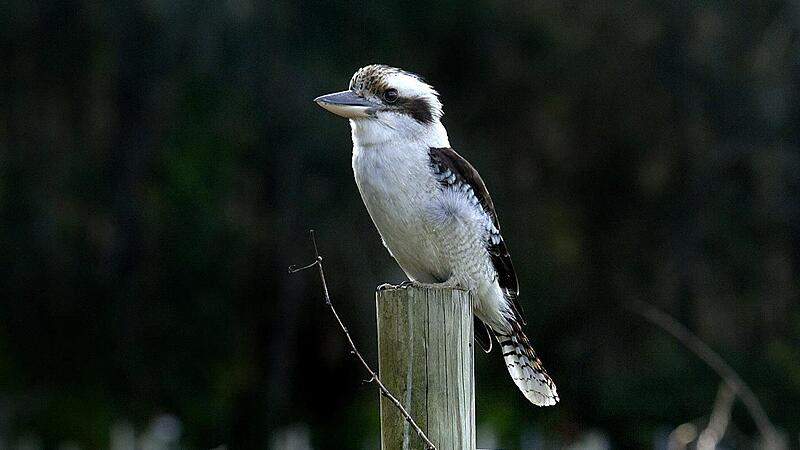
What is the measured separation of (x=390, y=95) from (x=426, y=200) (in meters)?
0.33

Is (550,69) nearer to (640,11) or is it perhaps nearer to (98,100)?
(640,11)

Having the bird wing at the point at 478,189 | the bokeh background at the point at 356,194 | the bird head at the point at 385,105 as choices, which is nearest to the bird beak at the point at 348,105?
the bird head at the point at 385,105

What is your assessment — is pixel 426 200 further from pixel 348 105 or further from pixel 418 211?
pixel 348 105

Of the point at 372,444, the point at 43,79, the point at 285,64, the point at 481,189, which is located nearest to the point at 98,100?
the point at 43,79

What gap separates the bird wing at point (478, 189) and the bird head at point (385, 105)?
97 millimetres

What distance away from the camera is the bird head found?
3.25 m

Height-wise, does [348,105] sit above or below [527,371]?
above

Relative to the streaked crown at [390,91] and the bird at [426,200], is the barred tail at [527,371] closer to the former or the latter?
the bird at [426,200]

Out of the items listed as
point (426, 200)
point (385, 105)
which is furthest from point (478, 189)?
point (385, 105)

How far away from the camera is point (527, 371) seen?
3.40 metres

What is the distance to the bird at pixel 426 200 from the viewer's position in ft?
10.3

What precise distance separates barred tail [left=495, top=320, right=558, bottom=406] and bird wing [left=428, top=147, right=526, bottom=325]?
6 cm

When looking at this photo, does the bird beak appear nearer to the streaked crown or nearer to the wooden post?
the streaked crown

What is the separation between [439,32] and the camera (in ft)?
29.6
